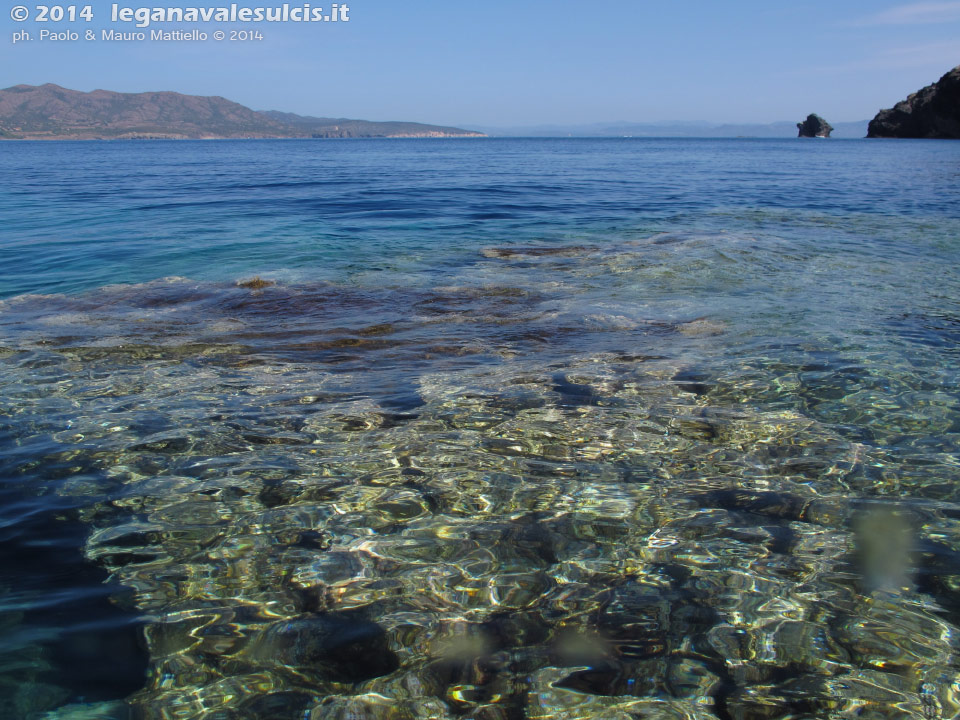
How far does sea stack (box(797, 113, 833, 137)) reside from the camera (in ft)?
486

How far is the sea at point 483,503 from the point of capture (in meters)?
2.42

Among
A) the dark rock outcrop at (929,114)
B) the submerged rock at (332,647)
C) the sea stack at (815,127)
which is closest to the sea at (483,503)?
the submerged rock at (332,647)

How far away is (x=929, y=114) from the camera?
294 feet

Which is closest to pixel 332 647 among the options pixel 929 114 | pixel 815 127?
pixel 929 114

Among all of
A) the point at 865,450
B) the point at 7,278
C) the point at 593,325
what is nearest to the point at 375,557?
the point at 865,450

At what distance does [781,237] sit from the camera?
13.9m

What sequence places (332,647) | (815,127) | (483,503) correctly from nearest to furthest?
(332,647) < (483,503) < (815,127)

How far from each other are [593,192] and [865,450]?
2173 centimetres

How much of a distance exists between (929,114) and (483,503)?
114 metres

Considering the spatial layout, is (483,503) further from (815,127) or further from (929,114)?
(815,127)

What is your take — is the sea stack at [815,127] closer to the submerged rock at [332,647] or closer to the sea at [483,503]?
the sea at [483,503]

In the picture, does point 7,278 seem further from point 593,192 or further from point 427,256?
point 593,192

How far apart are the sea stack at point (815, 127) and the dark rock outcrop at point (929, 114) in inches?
1726

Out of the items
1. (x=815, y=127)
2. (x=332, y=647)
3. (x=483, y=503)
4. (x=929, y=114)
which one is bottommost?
(x=332, y=647)
